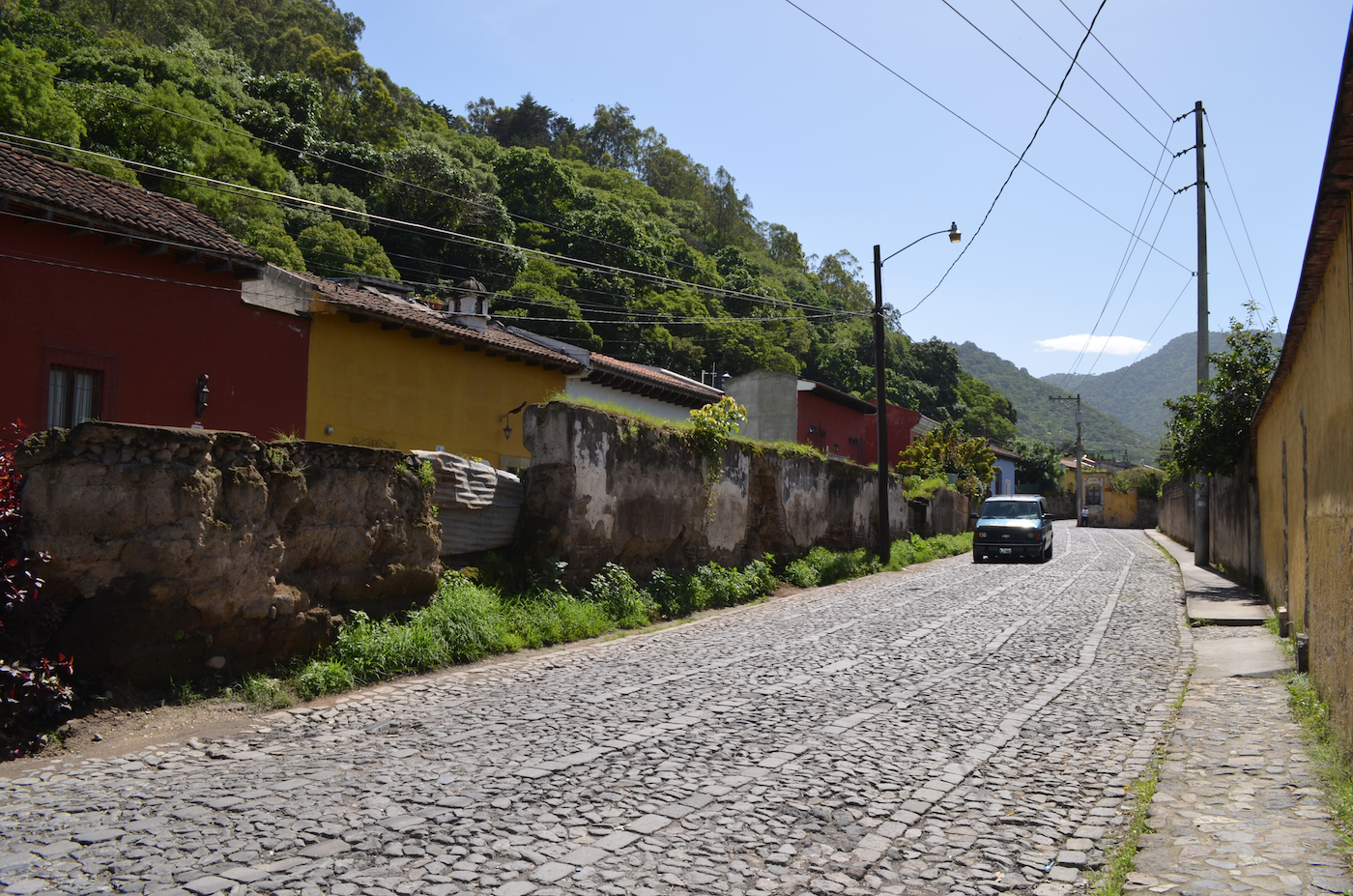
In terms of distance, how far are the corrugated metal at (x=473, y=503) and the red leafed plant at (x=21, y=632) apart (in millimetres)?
3952

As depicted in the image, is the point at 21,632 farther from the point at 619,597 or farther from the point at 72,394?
the point at 72,394

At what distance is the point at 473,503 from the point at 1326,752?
840cm

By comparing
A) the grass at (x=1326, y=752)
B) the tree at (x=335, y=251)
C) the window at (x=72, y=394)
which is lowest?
the grass at (x=1326, y=752)

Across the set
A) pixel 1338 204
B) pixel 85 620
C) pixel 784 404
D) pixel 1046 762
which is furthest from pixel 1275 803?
pixel 784 404

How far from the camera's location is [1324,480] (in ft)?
22.9

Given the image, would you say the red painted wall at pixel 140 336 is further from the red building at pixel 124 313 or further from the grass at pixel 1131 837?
the grass at pixel 1131 837

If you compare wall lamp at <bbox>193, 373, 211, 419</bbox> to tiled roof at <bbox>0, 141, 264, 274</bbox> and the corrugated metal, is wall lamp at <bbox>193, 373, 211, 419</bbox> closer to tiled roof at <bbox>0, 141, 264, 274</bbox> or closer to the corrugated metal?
tiled roof at <bbox>0, 141, 264, 274</bbox>

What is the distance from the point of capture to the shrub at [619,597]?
12.1 m

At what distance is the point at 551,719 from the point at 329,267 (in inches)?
1207

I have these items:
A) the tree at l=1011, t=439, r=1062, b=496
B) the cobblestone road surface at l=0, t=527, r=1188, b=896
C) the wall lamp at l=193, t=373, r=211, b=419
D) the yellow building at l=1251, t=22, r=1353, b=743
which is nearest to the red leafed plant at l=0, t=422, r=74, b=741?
the cobblestone road surface at l=0, t=527, r=1188, b=896

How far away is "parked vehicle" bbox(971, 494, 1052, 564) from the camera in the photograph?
23406 millimetres

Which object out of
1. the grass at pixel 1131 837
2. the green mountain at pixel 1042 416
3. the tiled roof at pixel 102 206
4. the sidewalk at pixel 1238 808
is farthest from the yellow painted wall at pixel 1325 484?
the green mountain at pixel 1042 416

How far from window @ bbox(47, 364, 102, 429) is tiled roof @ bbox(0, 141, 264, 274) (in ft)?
7.65

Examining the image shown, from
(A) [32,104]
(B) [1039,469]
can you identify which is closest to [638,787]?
(A) [32,104]
